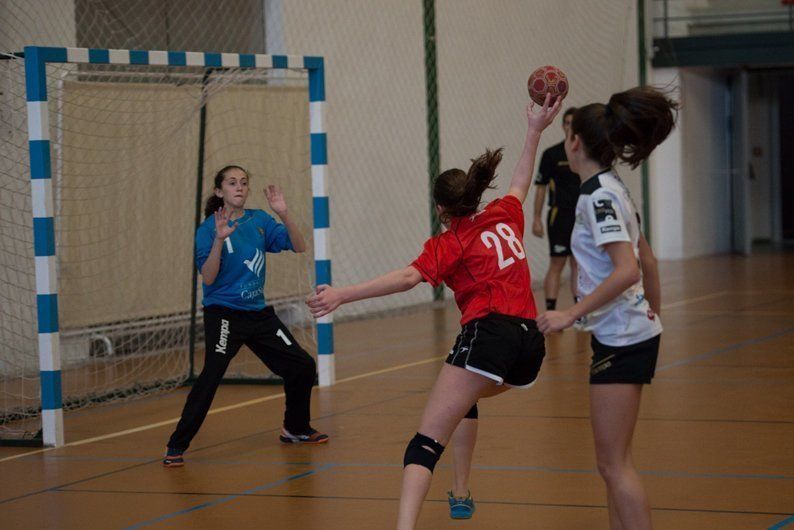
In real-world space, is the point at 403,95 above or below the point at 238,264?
above

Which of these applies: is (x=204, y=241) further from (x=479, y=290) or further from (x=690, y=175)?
(x=690, y=175)

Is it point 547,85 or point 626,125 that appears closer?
point 626,125

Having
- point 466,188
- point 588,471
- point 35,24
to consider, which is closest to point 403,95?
point 35,24

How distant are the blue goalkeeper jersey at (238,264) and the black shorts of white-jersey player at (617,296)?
2990mm

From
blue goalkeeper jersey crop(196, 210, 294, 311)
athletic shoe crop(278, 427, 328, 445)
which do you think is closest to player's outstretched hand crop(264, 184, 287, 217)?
blue goalkeeper jersey crop(196, 210, 294, 311)

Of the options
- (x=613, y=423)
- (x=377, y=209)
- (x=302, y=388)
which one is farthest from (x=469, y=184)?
(x=377, y=209)

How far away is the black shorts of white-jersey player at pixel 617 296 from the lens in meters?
3.73

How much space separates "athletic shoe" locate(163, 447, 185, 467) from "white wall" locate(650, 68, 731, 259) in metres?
14.5

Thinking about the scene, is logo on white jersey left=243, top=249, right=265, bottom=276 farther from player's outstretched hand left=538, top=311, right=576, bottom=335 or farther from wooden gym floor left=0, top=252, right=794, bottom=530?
player's outstretched hand left=538, top=311, right=576, bottom=335

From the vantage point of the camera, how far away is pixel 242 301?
647 cm

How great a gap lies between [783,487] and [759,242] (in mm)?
19493

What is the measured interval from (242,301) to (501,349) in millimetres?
2436

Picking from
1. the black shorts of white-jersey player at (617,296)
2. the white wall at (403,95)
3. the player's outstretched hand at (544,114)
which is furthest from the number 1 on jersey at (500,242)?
the white wall at (403,95)

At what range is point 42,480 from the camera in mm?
5812
